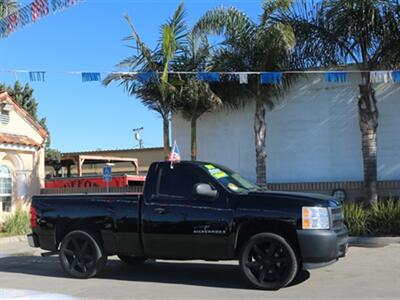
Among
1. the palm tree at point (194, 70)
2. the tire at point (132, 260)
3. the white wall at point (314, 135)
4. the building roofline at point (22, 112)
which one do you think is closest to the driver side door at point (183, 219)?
the tire at point (132, 260)

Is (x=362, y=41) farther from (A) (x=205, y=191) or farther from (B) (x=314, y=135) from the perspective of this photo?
(A) (x=205, y=191)

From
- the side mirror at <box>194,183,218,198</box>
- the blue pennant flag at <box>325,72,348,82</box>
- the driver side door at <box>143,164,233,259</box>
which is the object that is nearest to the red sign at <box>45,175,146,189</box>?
the blue pennant flag at <box>325,72,348,82</box>

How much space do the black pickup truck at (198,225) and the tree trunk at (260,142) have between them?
7.88m

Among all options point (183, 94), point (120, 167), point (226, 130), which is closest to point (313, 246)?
point (183, 94)

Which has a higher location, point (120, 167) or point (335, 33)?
point (335, 33)

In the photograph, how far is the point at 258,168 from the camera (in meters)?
17.4

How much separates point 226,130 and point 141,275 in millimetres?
10337

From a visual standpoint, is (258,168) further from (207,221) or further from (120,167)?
(120,167)

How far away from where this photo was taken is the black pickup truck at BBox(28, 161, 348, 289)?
329 inches

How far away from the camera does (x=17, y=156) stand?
20.4 metres

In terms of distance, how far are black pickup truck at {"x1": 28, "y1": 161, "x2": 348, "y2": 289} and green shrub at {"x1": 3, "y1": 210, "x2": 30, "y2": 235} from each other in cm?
781

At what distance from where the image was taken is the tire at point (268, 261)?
27.3 ft

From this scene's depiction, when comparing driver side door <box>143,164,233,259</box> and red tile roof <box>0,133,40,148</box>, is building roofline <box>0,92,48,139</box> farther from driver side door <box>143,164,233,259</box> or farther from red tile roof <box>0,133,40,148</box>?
driver side door <box>143,164,233,259</box>

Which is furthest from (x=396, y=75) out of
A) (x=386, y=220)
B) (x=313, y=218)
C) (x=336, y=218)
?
(x=313, y=218)
